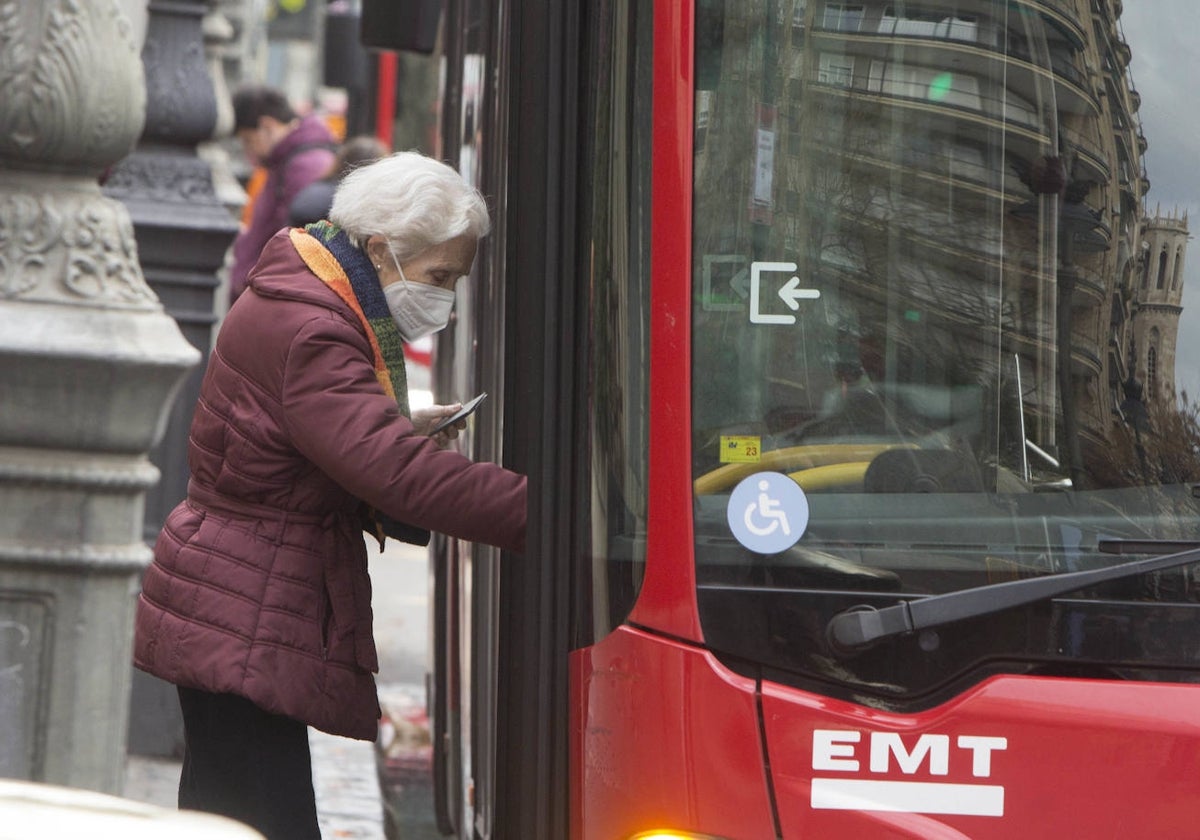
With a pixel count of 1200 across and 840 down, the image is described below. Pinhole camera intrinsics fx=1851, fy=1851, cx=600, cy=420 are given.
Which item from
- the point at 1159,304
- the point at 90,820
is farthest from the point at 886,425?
the point at 90,820

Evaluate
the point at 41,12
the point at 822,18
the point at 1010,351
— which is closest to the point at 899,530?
the point at 1010,351

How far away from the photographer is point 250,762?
3.38 m

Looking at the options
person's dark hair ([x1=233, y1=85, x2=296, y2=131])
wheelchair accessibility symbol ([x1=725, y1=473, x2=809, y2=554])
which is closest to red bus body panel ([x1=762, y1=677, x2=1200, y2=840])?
wheelchair accessibility symbol ([x1=725, y1=473, x2=809, y2=554])

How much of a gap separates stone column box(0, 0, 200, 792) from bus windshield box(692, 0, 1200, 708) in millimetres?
1829

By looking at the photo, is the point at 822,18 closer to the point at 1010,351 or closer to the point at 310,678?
the point at 1010,351

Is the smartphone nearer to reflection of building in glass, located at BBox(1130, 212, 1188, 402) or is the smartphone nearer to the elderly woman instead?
the elderly woman

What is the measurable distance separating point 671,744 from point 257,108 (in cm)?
936

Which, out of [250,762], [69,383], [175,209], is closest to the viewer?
[250,762]

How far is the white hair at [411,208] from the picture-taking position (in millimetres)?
3311

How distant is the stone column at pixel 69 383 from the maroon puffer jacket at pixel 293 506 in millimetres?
830

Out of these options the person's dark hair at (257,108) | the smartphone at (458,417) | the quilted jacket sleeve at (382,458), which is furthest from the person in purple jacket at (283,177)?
the quilted jacket sleeve at (382,458)

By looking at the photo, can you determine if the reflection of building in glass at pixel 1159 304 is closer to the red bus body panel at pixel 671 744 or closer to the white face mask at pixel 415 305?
the red bus body panel at pixel 671 744

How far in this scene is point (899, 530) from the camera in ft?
8.83

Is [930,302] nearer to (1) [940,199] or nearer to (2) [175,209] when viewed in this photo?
(1) [940,199]
